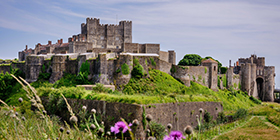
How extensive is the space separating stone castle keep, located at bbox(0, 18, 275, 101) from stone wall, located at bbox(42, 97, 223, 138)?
310 inches

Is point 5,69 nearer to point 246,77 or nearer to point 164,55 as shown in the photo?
point 164,55

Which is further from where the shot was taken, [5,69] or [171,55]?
[171,55]

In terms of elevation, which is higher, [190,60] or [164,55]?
[164,55]

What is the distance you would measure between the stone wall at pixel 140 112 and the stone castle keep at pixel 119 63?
7.87m

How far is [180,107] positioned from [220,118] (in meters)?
7.75

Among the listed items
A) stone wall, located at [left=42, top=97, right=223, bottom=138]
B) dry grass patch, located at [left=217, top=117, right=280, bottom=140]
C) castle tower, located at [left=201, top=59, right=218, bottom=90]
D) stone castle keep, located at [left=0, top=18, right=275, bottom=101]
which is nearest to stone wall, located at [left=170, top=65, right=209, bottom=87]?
stone castle keep, located at [left=0, top=18, right=275, bottom=101]

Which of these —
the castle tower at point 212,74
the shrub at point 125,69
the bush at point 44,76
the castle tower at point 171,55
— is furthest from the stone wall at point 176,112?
the castle tower at point 171,55

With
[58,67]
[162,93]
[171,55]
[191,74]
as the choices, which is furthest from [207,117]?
[171,55]

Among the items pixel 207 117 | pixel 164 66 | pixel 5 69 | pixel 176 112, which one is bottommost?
pixel 207 117

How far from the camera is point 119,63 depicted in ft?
95.4

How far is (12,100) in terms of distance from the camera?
30.5 meters

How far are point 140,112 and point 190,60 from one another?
39911 mm

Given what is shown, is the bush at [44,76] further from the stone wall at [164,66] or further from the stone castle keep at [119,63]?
the stone wall at [164,66]

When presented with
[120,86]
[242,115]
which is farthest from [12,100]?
[242,115]
